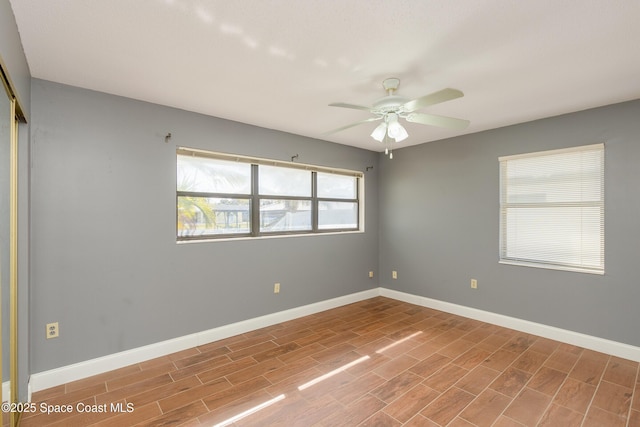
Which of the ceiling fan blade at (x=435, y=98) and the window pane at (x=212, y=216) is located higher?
the ceiling fan blade at (x=435, y=98)

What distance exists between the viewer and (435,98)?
6.29 ft

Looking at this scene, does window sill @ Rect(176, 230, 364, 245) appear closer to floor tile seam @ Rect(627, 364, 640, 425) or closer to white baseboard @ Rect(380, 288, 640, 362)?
white baseboard @ Rect(380, 288, 640, 362)

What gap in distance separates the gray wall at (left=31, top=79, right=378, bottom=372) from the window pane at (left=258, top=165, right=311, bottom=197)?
0.25 meters

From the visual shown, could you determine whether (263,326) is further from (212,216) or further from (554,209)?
(554,209)

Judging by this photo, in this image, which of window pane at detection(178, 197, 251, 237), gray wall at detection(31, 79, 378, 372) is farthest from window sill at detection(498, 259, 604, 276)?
window pane at detection(178, 197, 251, 237)

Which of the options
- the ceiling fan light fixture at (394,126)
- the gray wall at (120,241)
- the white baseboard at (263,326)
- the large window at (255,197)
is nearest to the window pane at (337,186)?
the large window at (255,197)

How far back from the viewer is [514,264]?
3.59m

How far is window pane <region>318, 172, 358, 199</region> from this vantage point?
444 centimetres

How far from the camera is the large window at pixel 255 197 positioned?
3.20m

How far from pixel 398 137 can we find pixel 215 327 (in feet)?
8.74

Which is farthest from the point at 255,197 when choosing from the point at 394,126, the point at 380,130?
the point at 394,126

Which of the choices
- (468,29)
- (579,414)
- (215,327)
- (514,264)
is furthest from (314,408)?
(514,264)

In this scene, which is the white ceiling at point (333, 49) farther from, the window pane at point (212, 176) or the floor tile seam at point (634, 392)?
the floor tile seam at point (634, 392)

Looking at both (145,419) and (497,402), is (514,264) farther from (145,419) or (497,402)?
(145,419)
